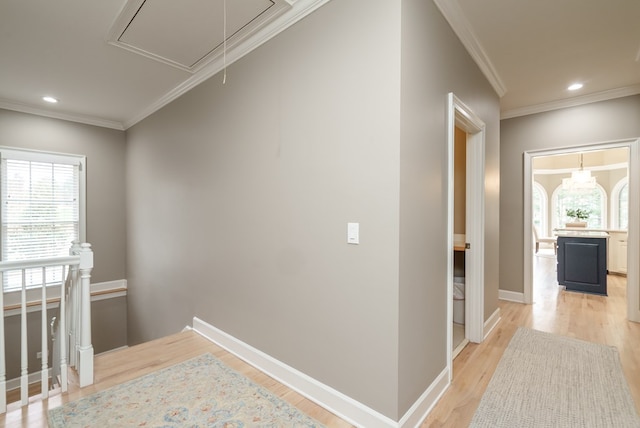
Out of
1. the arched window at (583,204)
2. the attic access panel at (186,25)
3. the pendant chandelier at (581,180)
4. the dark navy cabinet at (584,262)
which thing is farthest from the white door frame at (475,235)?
the arched window at (583,204)

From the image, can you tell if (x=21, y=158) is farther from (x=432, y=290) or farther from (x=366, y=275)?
(x=432, y=290)

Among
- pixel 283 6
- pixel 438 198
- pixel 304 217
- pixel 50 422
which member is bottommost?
pixel 50 422

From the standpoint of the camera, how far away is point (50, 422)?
181 cm

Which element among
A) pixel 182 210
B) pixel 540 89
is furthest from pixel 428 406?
pixel 540 89

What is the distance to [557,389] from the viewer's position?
7.04 feet

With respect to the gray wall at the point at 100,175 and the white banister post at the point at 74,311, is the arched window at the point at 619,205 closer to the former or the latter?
the white banister post at the point at 74,311

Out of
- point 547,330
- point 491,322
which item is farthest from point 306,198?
point 547,330

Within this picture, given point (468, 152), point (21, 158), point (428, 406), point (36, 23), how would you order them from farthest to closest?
point (21, 158)
point (468, 152)
point (36, 23)
point (428, 406)

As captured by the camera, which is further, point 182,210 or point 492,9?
point 182,210

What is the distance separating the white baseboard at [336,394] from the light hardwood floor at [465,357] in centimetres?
4

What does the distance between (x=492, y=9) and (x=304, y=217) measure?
2024 mm

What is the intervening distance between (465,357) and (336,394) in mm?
1374

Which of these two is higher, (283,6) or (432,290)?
(283,6)

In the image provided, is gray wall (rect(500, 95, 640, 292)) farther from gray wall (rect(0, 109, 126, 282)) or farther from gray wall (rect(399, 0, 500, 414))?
gray wall (rect(0, 109, 126, 282))
